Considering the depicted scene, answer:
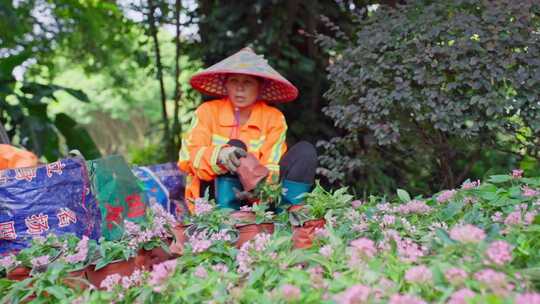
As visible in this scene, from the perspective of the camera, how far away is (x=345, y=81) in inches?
Result: 148

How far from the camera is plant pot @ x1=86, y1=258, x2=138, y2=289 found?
7.02 ft

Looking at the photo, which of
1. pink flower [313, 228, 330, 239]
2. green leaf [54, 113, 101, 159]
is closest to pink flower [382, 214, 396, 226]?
pink flower [313, 228, 330, 239]

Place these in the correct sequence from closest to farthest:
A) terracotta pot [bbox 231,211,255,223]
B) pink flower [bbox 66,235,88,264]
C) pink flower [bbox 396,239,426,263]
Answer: pink flower [bbox 396,239,426,263] → pink flower [bbox 66,235,88,264] → terracotta pot [bbox 231,211,255,223]

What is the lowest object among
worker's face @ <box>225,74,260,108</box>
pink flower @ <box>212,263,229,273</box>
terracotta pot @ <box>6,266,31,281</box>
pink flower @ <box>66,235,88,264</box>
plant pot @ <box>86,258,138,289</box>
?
terracotta pot @ <box>6,266,31,281</box>

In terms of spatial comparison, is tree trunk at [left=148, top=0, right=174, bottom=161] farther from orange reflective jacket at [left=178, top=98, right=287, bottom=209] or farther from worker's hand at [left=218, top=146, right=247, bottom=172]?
worker's hand at [left=218, top=146, right=247, bottom=172]

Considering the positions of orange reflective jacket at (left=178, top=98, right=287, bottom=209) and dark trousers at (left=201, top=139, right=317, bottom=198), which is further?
orange reflective jacket at (left=178, top=98, right=287, bottom=209)

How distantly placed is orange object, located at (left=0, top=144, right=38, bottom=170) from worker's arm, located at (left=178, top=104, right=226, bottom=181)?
769mm

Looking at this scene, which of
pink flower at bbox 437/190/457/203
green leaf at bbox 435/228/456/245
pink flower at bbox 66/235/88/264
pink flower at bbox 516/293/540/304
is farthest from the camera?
pink flower at bbox 437/190/457/203

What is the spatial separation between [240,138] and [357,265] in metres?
1.94

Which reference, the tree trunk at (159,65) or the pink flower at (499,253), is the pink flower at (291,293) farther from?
the tree trunk at (159,65)

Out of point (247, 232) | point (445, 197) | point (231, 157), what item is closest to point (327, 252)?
point (247, 232)

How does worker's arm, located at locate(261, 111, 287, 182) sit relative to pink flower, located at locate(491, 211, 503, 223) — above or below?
above

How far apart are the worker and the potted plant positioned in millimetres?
622

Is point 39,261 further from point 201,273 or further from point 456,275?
point 456,275
